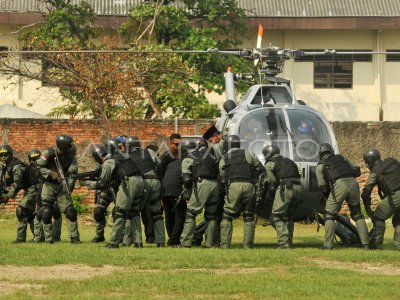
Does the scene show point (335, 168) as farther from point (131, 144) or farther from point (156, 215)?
point (131, 144)

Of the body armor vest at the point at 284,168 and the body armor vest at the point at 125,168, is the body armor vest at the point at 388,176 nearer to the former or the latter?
the body armor vest at the point at 284,168

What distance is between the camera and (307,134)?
20578mm

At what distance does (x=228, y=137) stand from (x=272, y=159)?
0.87 m

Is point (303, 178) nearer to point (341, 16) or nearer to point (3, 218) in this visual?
point (3, 218)

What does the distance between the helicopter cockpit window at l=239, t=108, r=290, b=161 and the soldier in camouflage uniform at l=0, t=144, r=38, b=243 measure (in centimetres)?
403

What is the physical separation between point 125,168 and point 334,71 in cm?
2394

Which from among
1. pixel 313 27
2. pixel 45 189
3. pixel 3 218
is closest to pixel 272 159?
pixel 45 189

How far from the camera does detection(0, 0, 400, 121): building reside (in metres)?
40.3

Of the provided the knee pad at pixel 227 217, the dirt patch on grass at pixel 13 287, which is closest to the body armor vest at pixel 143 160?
the knee pad at pixel 227 217

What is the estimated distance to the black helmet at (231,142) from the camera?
19.7 m

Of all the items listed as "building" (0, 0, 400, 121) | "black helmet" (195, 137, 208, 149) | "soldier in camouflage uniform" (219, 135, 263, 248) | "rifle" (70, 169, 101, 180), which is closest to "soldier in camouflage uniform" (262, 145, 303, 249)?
"soldier in camouflage uniform" (219, 135, 263, 248)

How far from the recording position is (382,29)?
135ft

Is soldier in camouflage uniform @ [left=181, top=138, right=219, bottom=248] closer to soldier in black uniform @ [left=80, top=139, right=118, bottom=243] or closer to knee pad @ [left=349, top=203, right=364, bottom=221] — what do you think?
soldier in black uniform @ [left=80, top=139, right=118, bottom=243]

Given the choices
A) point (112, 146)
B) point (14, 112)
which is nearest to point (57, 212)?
point (112, 146)
